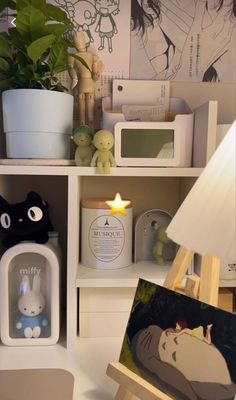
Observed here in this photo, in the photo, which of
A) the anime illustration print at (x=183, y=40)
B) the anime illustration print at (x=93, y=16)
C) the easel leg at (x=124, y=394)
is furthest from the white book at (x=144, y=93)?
the easel leg at (x=124, y=394)

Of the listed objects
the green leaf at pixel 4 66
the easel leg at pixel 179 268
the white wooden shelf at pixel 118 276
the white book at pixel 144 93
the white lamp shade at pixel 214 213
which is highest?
the green leaf at pixel 4 66

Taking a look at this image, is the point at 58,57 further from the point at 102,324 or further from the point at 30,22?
the point at 102,324

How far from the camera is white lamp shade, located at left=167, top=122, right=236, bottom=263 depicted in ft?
1.65

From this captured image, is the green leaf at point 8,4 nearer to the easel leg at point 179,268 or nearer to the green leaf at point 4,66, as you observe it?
the green leaf at point 4,66

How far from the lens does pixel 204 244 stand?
0.52 metres

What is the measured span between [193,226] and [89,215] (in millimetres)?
529

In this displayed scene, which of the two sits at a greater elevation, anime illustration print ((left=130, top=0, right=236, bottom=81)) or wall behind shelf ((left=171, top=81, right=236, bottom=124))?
anime illustration print ((left=130, top=0, right=236, bottom=81))

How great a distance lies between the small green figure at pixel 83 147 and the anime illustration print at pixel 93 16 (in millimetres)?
330

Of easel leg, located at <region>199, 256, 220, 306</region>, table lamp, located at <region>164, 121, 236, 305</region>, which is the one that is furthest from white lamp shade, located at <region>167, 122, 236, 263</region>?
easel leg, located at <region>199, 256, 220, 306</region>

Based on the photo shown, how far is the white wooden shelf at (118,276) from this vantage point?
38.3 inches

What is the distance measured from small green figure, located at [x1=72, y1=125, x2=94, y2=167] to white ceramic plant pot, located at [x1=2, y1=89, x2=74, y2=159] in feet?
0.14

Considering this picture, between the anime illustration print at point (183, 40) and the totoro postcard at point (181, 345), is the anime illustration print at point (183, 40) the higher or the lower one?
the higher one

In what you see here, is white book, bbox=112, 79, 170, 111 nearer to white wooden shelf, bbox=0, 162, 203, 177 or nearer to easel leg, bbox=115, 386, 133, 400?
white wooden shelf, bbox=0, 162, 203, 177

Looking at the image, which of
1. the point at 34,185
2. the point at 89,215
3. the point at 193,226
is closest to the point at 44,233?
the point at 89,215
